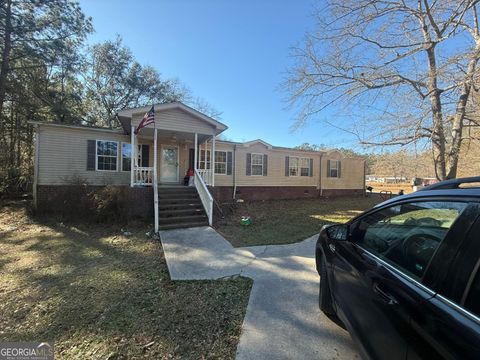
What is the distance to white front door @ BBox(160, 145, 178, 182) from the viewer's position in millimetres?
12789

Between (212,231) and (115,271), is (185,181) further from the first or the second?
(115,271)

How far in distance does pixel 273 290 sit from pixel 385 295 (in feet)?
8.13

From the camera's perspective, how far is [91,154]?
1116cm

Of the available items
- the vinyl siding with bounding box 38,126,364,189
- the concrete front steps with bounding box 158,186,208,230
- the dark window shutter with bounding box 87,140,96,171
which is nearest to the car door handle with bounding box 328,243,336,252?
the concrete front steps with bounding box 158,186,208,230

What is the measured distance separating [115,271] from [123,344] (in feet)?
8.03

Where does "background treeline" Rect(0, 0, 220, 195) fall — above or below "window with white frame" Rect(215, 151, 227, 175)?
above

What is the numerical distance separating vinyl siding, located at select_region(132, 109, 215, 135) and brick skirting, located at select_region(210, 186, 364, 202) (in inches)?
135

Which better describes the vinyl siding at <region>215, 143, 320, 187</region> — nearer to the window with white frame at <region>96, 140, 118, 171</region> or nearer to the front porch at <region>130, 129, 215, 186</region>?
the front porch at <region>130, 129, 215, 186</region>

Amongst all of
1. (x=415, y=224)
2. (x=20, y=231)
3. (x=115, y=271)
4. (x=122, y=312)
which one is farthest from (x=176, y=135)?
(x=415, y=224)

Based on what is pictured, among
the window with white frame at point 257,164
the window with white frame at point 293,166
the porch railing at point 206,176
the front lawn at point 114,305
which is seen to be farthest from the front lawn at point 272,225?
the window with white frame at point 293,166

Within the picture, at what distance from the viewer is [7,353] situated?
267 centimetres

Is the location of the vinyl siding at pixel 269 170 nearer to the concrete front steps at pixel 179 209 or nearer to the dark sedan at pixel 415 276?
the concrete front steps at pixel 179 209

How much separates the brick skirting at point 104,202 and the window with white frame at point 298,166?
965 cm

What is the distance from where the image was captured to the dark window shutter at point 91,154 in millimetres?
11125
